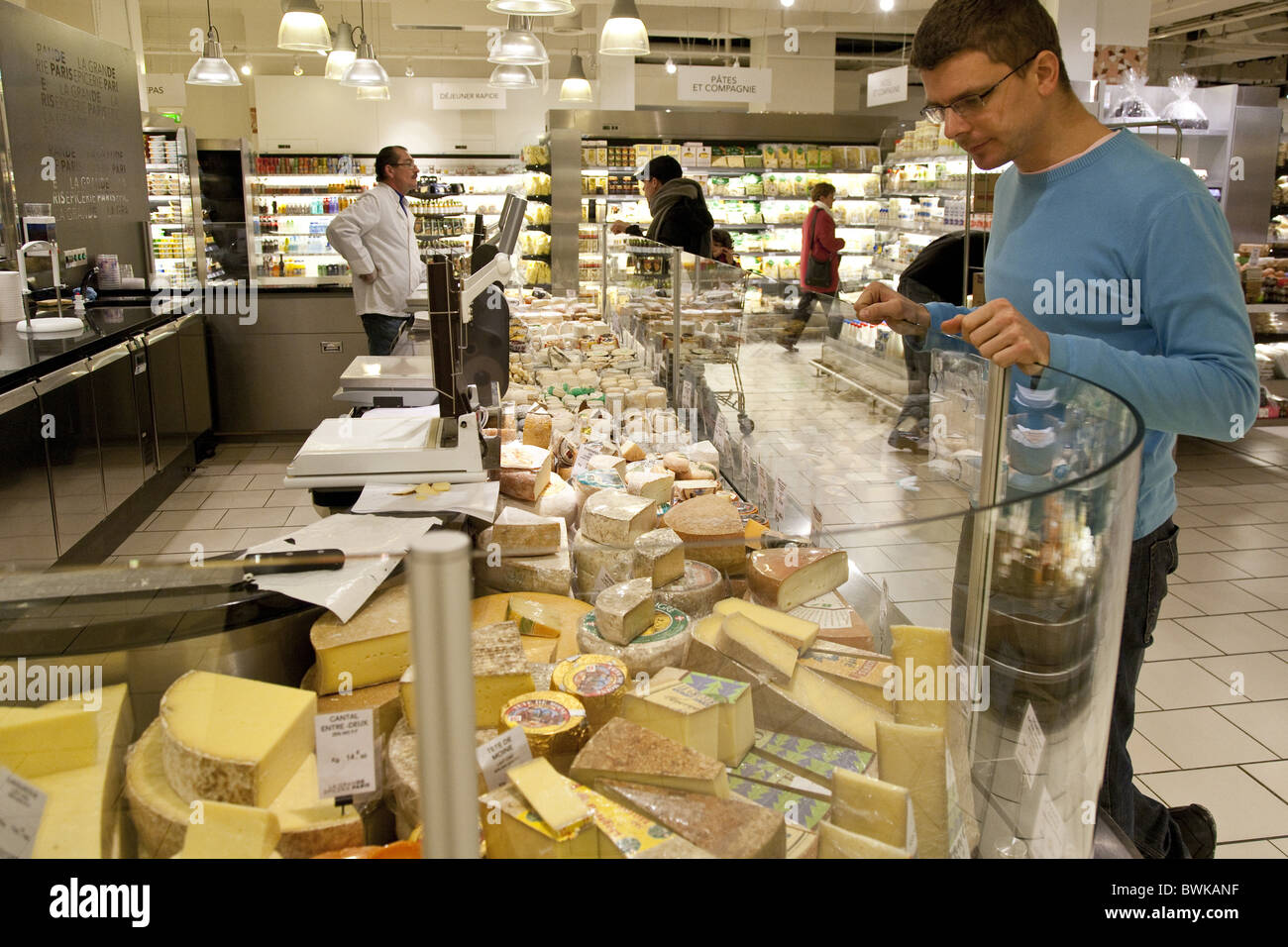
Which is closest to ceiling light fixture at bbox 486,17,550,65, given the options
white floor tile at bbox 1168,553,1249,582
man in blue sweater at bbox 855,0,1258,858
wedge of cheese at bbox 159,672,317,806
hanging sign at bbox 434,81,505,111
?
hanging sign at bbox 434,81,505,111

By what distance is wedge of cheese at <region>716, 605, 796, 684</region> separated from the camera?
1.33 m

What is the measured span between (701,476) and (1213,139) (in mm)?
8759

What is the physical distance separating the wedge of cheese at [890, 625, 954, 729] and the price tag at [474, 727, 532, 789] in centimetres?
47

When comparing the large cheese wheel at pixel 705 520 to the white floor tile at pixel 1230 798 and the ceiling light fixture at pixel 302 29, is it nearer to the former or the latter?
the white floor tile at pixel 1230 798

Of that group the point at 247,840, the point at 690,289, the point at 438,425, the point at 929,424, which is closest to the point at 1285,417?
the point at 690,289

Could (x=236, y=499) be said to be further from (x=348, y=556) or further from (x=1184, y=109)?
(x=1184, y=109)

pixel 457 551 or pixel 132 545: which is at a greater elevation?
pixel 457 551

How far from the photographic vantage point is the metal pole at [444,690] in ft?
1.96

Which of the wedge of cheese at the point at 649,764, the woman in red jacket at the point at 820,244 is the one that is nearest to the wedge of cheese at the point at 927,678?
the wedge of cheese at the point at 649,764

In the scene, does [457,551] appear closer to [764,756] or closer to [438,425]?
[764,756]

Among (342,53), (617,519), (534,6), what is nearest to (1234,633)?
(617,519)

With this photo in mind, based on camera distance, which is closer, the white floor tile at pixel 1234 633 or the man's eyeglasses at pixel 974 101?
the man's eyeglasses at pixel 974 101

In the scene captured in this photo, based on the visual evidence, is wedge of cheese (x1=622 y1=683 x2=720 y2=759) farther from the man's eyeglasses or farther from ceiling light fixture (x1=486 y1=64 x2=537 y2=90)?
ceiling light fixture (x1=486 y1=64 x2=537 y2=90)

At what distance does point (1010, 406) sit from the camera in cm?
145
